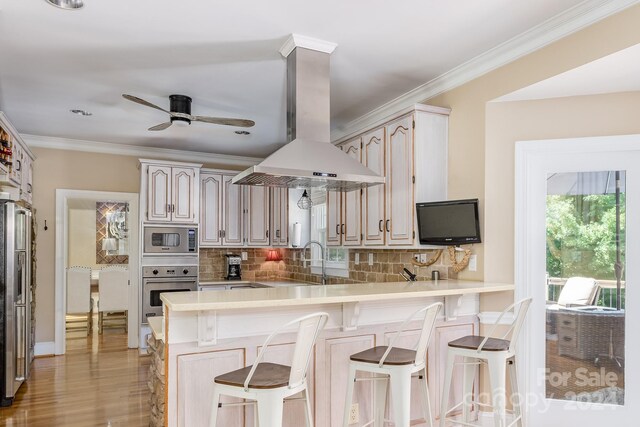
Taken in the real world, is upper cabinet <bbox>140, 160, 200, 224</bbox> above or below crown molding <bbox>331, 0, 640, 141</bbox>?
below

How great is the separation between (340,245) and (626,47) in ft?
9.80

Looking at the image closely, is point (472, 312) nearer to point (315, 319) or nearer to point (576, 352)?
point (576, 352)

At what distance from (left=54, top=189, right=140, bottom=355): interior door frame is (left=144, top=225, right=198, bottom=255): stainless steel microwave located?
337mm

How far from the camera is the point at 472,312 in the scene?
3301mm

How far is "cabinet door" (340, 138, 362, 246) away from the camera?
14.4ft

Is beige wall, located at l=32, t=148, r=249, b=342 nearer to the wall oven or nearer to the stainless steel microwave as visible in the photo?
the stainless steel microwave

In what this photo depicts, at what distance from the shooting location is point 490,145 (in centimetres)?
334

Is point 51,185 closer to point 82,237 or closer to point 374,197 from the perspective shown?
point 82,237

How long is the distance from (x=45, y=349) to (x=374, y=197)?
450cm

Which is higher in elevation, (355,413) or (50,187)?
(50,187)

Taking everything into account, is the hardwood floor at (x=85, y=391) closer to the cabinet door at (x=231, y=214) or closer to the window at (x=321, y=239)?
the cabinet door at (x=231, y=214)

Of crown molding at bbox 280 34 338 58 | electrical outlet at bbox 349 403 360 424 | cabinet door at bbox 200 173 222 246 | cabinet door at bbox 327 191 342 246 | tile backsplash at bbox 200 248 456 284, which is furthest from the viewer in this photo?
cabinet door at bbox 200 173 222 246

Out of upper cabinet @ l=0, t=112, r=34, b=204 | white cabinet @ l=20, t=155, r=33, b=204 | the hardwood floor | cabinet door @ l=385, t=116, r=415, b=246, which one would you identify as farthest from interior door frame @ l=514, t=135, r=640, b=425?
white cabinet @ l=20, t=155, r=33, b=204

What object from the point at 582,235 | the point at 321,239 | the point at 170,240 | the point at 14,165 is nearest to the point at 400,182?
the point at 582,235
